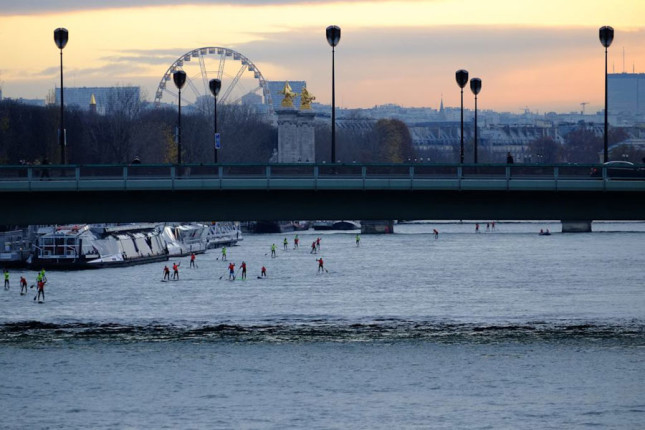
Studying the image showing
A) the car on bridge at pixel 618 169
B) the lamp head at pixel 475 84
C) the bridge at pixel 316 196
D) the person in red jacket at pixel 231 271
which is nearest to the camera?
the car on bridge at pixel 618 169

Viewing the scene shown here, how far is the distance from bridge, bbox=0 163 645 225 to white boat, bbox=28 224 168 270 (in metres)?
59.1

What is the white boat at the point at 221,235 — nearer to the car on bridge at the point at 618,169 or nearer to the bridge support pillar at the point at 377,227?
the bridge support pillar at the point at 377,227

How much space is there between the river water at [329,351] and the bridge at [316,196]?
654 cm

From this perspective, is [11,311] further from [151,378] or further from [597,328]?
[597,328]

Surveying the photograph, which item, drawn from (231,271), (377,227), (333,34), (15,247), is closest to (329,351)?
(333,34)

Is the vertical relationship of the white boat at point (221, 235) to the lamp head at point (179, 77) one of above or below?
below

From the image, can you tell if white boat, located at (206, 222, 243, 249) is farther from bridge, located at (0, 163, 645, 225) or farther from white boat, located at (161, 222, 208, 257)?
bridge, located at (0, 163, 645, 225)

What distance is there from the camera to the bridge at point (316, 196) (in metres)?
64.9

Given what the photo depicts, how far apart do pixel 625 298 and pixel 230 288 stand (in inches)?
1063

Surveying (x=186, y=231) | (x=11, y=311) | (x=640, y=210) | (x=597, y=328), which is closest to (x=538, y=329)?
(x=597, y=328)

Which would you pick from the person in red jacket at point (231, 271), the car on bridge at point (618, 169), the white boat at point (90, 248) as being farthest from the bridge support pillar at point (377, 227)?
the car on bridge at point (618, 169)

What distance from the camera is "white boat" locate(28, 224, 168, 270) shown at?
414 feet

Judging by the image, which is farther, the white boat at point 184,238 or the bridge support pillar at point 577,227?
the bridge support pillar at point 577,227

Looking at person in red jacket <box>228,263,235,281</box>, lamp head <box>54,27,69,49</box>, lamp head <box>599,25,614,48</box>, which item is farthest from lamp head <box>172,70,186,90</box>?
person in red jacket <box>228,263,235,281</box>
